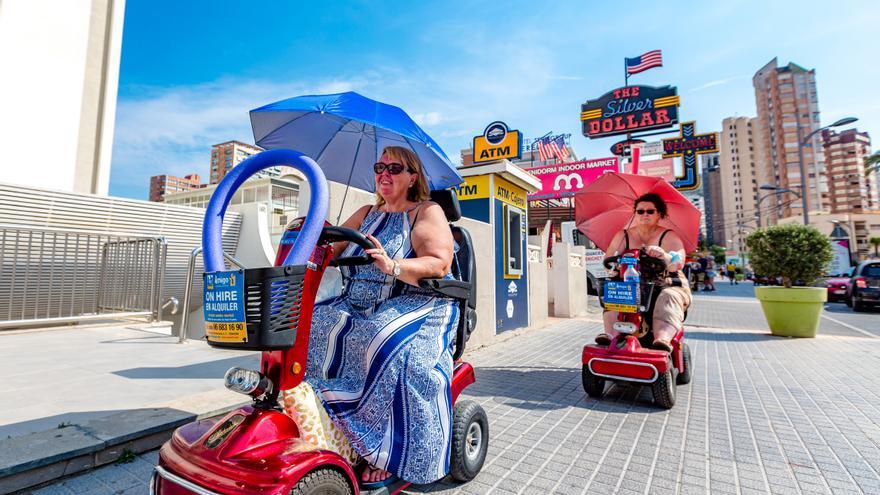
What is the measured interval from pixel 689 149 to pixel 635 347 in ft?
83.0

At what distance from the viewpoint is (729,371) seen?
4.50 m

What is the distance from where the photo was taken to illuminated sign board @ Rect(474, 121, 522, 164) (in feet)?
62.2

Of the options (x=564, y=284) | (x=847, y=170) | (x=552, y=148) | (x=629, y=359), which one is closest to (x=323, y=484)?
(x=629, y=359)

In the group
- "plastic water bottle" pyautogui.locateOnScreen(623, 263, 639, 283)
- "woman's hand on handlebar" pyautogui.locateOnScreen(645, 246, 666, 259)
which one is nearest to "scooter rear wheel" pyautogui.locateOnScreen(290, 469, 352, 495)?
"plastic water bottle" pyautogui.locateOnScreen(623, 263, 639, 283)

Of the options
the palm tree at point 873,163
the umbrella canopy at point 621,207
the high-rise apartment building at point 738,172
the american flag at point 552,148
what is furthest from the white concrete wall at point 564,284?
the high-rise apartment building at point 738,172

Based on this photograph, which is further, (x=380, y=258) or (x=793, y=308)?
(x=793, y=308)

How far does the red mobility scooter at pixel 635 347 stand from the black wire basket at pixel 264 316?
2.88 metres

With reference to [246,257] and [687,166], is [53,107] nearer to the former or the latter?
[246,257]

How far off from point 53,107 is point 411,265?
1149 centimetres

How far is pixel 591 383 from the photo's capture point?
3.53 meters

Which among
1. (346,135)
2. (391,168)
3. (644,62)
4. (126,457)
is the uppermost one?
(644,62)

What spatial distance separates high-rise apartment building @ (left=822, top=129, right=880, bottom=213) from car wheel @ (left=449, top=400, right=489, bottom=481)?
8551cm

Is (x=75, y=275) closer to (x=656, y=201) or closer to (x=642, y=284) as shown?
(x=642, y=284)

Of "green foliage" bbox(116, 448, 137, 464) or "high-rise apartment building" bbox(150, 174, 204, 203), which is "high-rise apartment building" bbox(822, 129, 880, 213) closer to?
"green foliage" bbox(116, 448, 137, 464)
